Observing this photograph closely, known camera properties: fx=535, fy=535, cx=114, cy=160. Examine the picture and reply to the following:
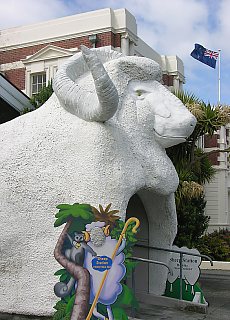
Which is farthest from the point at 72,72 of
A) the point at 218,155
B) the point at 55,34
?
the point at 218,155

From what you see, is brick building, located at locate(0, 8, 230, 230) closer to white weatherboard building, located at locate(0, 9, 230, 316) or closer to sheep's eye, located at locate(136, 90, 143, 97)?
white weatherboard building, located at locate(0, 9, 230, 316)

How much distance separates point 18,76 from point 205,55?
861 centimetres

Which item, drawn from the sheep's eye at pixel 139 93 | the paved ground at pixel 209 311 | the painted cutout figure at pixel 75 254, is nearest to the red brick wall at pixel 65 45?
the paved ground at pixel 209 311

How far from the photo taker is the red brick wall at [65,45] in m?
17.2

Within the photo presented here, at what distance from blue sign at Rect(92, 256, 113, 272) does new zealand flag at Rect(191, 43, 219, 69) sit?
18.9 metres

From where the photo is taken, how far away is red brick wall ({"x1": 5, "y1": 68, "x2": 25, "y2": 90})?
62.7 feet

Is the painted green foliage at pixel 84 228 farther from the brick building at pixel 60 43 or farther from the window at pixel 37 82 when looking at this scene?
the window at pixel 37 82

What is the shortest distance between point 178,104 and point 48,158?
2.09 metres

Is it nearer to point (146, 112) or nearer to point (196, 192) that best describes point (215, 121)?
point (196, 192)

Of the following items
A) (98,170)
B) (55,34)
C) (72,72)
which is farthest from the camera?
(55,34)

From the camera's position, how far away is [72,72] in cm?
732

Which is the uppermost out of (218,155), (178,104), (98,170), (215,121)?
(218,155)

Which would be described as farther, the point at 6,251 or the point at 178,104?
the point at 178,104

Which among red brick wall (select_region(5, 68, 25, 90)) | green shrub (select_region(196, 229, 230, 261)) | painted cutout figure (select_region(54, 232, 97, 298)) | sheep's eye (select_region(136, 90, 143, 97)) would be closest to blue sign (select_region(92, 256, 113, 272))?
painted cutout figure (select_region(54, 232, 97, 298))
